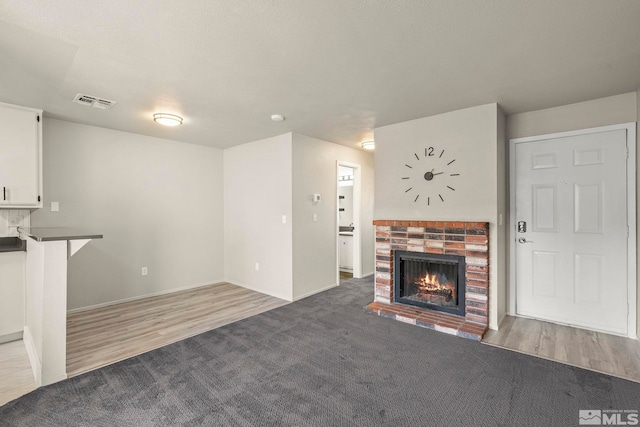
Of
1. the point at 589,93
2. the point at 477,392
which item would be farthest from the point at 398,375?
the point at 589,93

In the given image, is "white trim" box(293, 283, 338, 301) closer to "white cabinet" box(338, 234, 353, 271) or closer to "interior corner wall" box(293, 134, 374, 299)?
"interior corner wall" box(293, 134, 374, 299)

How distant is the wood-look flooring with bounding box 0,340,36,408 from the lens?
2188mm

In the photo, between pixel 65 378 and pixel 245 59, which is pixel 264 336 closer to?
pixel 65 378

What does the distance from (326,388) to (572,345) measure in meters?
2.44

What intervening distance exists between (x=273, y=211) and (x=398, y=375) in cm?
292

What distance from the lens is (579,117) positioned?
10.7 feet

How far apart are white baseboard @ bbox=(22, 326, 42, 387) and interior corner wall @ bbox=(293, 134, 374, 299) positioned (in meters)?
2.72

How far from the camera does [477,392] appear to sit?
2148 mm

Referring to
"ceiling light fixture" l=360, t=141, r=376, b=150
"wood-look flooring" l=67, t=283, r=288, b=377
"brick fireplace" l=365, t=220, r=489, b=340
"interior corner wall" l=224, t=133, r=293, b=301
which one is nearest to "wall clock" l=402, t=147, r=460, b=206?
"brick fireplace" l=365, t=220, r=489, b=340

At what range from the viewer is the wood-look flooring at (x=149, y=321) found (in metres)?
2.79

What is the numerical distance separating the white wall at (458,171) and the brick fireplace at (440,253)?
0.38ft

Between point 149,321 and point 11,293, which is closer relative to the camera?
point 11,293

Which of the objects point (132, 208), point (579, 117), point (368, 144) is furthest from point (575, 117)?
point (132, 208)

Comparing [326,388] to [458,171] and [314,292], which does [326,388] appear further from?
[458,171]
